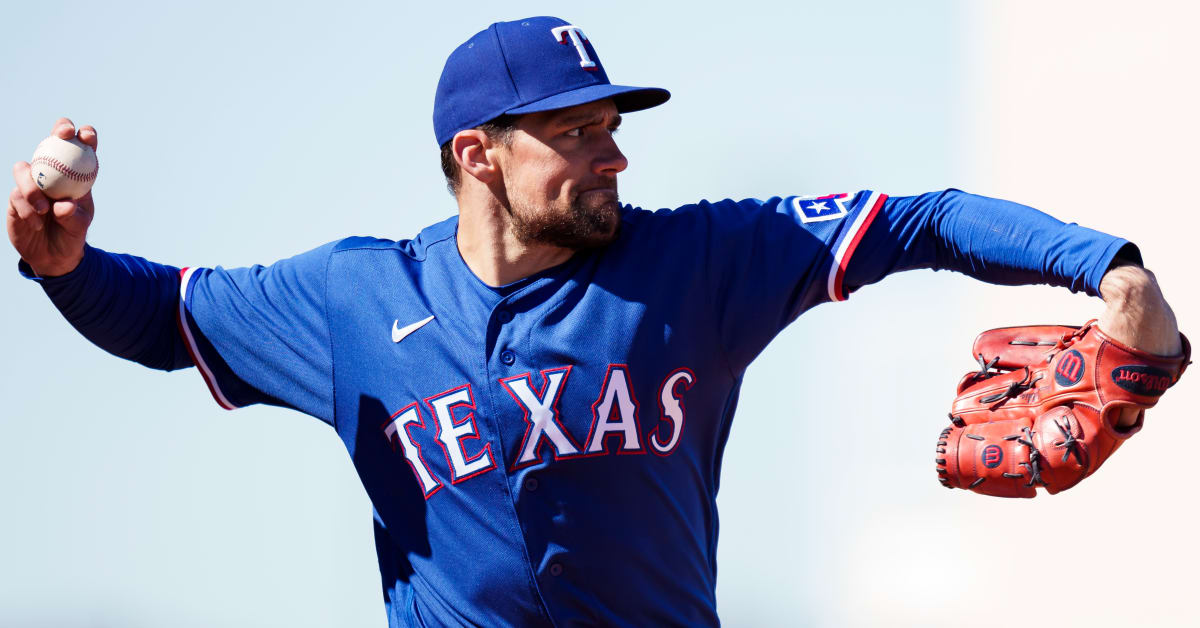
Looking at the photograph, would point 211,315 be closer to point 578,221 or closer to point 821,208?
point 578,221

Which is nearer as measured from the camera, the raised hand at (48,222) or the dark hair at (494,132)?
the raised hand at (48,222)

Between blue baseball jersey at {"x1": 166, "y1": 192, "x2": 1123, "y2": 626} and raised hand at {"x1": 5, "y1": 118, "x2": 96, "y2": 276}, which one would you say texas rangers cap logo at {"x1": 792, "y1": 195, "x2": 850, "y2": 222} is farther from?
raised hand at {"x1": 5, "y1": 118, "x2": 96, "y2": 276}

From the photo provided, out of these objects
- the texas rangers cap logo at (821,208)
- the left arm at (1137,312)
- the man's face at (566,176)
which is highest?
the man's face at (566,176)

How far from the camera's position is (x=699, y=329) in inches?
116

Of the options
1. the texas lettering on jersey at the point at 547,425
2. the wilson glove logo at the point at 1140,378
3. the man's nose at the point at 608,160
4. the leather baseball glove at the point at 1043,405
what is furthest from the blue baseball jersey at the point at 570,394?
the wilson glove logo at the point at 1140,378

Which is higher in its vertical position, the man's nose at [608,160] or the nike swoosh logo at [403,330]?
the man's nose at [608,160]

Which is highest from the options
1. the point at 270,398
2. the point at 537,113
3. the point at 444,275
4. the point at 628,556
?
Answer: the point at 537,113

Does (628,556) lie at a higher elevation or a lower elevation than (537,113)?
lower

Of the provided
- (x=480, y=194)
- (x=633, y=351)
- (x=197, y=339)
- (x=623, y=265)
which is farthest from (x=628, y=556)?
(x=197, y=339)

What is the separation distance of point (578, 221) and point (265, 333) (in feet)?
2.57

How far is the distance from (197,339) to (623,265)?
1.02 m

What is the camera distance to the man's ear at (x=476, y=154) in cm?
314

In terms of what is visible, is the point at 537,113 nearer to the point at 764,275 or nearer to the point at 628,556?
the point at 764,275

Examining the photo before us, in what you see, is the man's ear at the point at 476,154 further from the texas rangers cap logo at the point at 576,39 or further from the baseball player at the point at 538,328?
the texas rangers cap logo at the point at 576,39
